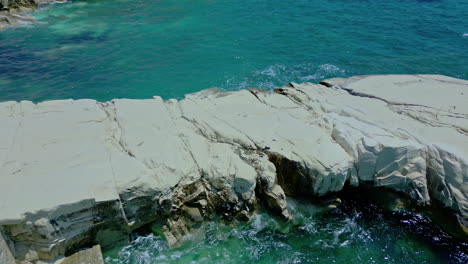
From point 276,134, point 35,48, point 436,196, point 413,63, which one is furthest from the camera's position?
point 35,48

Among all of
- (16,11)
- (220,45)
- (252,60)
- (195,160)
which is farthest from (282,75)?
(16,11)

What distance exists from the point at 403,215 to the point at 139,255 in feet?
18.2

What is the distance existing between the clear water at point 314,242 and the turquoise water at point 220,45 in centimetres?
681

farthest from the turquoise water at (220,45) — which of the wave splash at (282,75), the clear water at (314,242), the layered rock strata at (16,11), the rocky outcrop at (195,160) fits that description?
the clear water at (314,242)

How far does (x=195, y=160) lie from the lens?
6859 mm

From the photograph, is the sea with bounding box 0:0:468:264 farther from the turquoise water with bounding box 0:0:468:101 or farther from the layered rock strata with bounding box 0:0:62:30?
the layered rock strata with bounding box 0:0:62:30

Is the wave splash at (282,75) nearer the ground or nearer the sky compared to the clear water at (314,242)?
nearer the sky

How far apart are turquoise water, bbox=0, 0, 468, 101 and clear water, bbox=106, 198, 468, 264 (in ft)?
22.3

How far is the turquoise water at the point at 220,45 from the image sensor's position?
43.7ft

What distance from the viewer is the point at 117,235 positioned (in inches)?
246

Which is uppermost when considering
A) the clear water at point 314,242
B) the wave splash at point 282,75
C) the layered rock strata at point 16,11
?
the layered rock strata at point 16,11

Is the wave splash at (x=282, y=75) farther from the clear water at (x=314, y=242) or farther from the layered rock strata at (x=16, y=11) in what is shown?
the layered rock strata at (x=16, y=11)

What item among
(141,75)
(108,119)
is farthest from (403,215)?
(141,75)

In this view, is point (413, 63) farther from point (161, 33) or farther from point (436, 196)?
point (161, 33)
